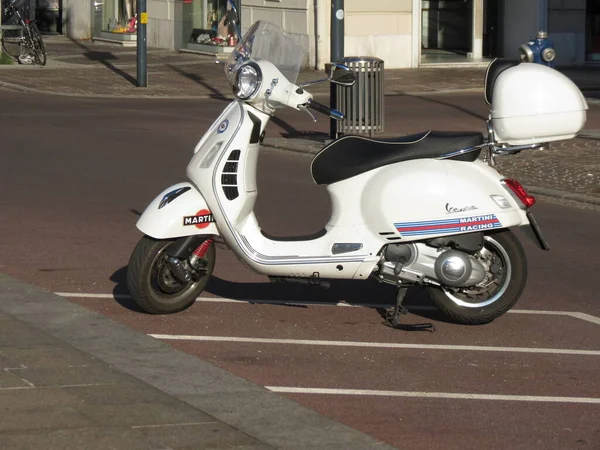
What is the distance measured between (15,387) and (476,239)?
2745 millimetres

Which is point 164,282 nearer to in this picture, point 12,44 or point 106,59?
point 12,44

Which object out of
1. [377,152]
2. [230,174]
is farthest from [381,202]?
[230,174]

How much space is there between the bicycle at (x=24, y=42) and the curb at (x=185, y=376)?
2051cm

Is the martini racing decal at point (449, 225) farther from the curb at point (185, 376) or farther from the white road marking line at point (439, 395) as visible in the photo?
the curb at point (185, 376)

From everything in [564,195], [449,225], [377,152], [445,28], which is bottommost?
[564,195]

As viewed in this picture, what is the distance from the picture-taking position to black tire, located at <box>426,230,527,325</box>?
7453 mm

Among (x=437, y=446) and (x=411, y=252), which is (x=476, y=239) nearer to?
(x=411, y=252)

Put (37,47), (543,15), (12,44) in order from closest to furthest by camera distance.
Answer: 1. (37,47)
2. (12,44)
3. (543,15)

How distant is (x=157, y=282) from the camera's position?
764cm

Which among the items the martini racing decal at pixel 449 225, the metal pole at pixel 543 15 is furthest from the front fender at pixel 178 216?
the metal pole at pixel 543 15

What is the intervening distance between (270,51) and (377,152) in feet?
2.83

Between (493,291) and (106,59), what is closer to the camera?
(493,291)

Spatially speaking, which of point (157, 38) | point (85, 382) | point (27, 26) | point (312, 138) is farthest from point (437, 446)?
point (157, 38)

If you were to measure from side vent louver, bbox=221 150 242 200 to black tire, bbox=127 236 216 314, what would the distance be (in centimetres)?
42
